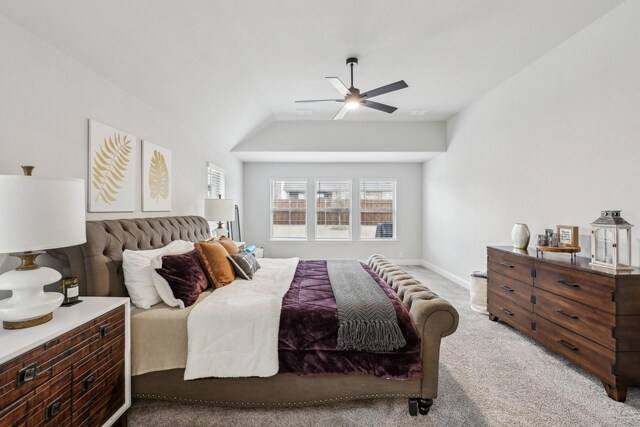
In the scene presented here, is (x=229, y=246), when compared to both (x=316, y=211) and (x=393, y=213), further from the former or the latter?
(x=393, y=213)

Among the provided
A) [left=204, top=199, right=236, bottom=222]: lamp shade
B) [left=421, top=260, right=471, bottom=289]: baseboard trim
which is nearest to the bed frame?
[left=204, top=199, right=236, bottom=222]: lamp shade

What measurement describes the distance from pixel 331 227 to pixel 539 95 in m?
4.64

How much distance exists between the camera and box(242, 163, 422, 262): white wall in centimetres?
682

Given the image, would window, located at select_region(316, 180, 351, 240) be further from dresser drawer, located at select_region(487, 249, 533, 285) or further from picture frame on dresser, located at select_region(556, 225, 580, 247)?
picture frame on dresser, located at select_region(556, 225, 580, 247)

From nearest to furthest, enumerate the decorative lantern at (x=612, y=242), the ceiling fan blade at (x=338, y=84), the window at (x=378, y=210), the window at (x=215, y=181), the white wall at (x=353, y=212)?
the decorative lantern at (x=612, y=242) → the ceiling fan blade at (x=338, y=84) → the window at (x=215, y=181) → the white wall at (x=353, y=212) → the window at (x=378, y=210)

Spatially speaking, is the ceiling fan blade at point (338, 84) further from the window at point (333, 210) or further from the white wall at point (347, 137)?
the window at point (333, 210)

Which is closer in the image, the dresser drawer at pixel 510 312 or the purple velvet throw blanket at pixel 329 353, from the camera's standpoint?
the purple velvet throw blanket at pixel 329 353

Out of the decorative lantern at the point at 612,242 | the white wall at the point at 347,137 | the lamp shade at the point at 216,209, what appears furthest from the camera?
the white wall at the point at 347,137

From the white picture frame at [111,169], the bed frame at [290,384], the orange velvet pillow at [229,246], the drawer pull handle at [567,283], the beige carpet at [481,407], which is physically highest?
the white picture frame at [111,169]

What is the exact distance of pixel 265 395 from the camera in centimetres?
193

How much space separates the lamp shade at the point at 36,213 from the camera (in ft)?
3.93

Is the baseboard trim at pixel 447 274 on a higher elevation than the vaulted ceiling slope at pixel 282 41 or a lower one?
→ lower

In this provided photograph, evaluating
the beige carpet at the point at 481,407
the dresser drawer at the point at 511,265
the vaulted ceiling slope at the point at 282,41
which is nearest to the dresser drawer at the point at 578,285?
the dresser drawer at the point at 511,265

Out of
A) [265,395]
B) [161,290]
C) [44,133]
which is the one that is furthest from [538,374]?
[44,133]
